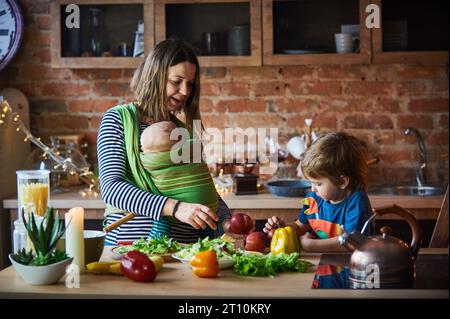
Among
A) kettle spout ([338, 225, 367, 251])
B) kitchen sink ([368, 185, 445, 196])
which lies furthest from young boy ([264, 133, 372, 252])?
kitchen sink ([368, 185, 445, 196])

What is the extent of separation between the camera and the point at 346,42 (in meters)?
4.39

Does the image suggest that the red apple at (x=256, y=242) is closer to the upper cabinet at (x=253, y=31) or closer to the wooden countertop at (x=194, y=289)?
the wooden countertop at (x=194, y=289)

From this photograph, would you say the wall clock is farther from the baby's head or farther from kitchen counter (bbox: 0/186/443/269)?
the baby's head

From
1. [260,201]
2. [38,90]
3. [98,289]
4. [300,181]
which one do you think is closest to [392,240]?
[98,289]

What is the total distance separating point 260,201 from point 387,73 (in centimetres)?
119

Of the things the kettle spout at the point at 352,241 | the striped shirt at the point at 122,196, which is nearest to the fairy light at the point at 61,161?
the striped shirt at the point at 122,196

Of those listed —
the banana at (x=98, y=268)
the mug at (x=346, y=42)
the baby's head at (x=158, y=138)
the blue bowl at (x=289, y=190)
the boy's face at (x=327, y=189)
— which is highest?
the mug at (x=346, y=42)

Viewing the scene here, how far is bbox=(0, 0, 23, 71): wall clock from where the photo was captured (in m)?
4.51

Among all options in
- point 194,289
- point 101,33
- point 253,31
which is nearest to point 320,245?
point 194,289

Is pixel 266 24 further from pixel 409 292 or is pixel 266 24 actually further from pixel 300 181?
pixel 409 292

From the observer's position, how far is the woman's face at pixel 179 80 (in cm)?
310

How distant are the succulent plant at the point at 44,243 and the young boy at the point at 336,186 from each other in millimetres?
820

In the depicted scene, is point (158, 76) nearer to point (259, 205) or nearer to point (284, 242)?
point (284, 242)

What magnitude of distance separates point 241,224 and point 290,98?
201 centimetres
